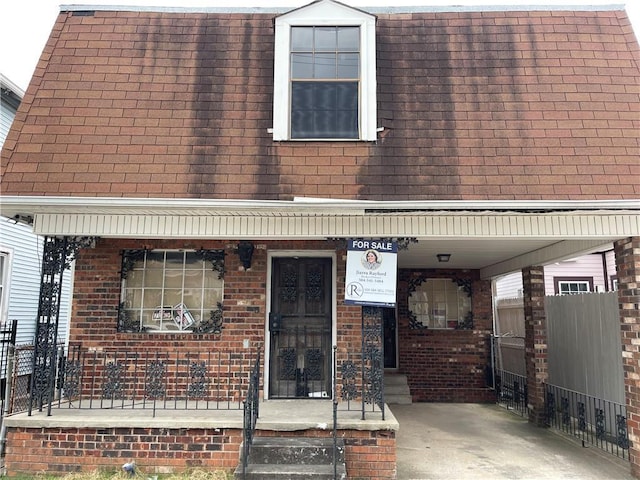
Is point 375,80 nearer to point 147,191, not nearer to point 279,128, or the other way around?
point 279,128

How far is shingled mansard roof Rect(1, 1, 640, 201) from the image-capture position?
6.07 m

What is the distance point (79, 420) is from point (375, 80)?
18.4ft

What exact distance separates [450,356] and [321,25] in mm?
7115

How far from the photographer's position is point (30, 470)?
5594mm

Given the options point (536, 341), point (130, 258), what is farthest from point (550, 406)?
point (130, 258)

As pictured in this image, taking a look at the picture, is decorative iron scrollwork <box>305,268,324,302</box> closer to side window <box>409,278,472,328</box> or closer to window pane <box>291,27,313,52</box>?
window pane <box>291,27,313,52</box>

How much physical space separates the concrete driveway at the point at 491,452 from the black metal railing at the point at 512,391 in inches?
24.6

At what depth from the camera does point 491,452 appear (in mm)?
6578

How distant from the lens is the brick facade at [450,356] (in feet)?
34.0

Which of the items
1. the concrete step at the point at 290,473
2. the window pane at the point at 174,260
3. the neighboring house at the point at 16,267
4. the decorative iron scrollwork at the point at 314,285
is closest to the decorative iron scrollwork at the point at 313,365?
the decorative iron scrollwork at the point at 314,285

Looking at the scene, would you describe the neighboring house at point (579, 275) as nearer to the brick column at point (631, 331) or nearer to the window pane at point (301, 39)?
the brick column at point (631, 331)

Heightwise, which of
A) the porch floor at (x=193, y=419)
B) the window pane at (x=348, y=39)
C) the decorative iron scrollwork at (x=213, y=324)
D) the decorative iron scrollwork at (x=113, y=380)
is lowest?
the porch floor at (x=193, y=419)

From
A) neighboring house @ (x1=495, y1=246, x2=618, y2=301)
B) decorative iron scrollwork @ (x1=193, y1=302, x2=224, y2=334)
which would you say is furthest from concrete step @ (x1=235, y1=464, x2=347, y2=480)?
neighboring house @ (x1=495, y1=246, x2=618, y2=301)

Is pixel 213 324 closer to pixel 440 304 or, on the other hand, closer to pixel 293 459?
pixel 293 459
